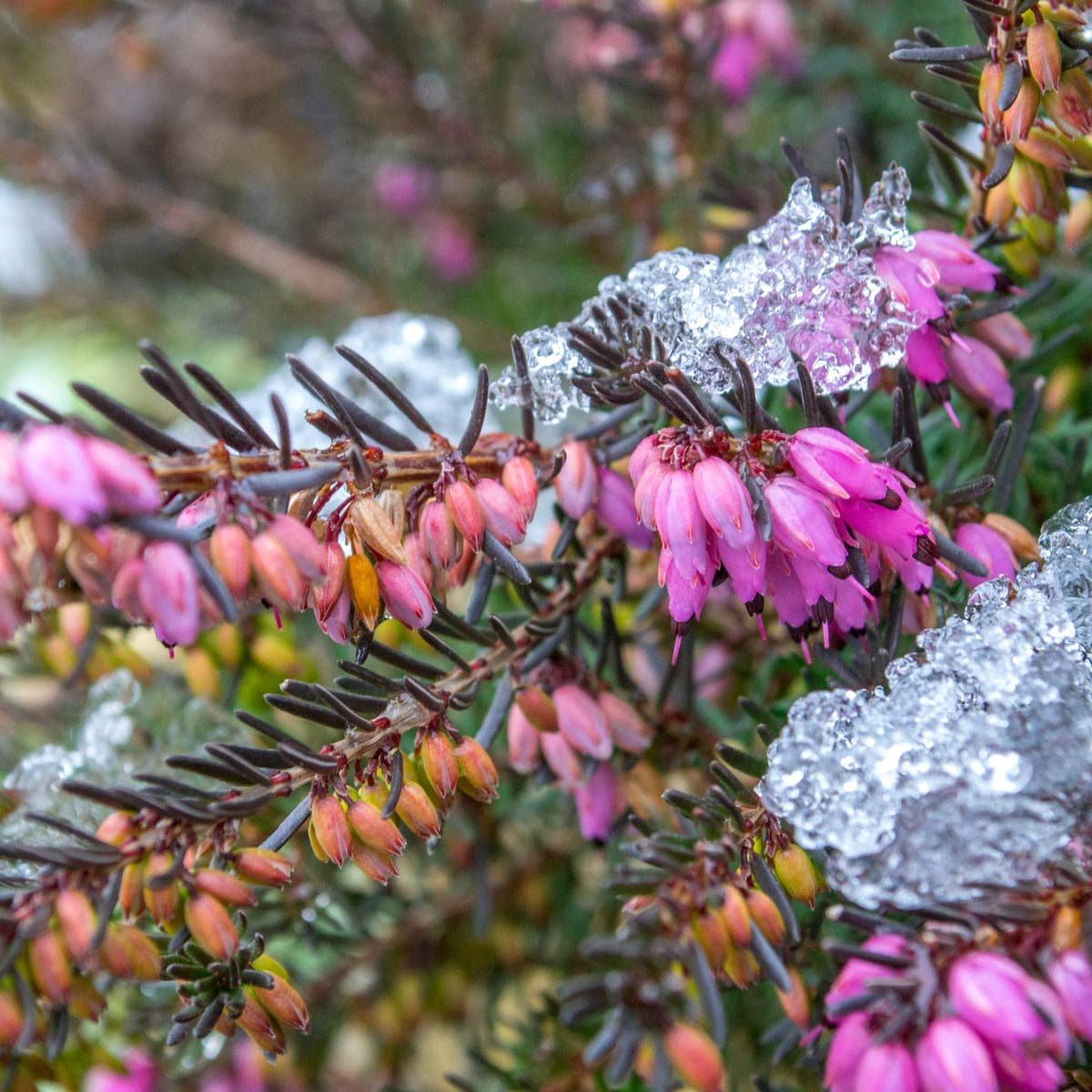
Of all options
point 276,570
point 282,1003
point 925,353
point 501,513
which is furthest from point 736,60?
point 282,1003

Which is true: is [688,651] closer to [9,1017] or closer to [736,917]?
[736,917]

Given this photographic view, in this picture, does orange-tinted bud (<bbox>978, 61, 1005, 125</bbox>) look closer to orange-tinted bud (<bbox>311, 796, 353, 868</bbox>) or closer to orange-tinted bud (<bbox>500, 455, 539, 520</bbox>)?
orange-tinted bud (<bbox>500, 455, 539, 520</bbox>)

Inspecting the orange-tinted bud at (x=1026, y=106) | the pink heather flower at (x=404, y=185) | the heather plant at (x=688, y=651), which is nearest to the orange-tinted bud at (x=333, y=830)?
the heather plant at (x=688, y=651)

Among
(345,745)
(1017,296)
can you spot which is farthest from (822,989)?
(1017,296)

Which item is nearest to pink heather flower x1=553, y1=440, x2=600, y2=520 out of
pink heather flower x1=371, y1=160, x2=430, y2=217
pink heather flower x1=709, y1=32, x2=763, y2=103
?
pink heather flower x1=709, y1=32, x2=763, y2=103

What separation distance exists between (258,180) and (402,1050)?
4.17 ft

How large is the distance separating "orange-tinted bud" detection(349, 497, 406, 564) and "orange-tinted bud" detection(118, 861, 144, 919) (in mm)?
183

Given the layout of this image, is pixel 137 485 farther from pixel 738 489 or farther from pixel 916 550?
pixel 916 550

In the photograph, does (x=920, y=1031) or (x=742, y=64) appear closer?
(x=920, y=1031)

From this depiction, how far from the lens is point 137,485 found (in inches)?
15.9

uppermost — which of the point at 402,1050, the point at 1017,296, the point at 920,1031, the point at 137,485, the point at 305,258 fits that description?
the point at 305,258

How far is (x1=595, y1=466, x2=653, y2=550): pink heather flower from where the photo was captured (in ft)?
1.89

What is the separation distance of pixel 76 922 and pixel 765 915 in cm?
30

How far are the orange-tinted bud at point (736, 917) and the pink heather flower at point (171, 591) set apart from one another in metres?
0.26
